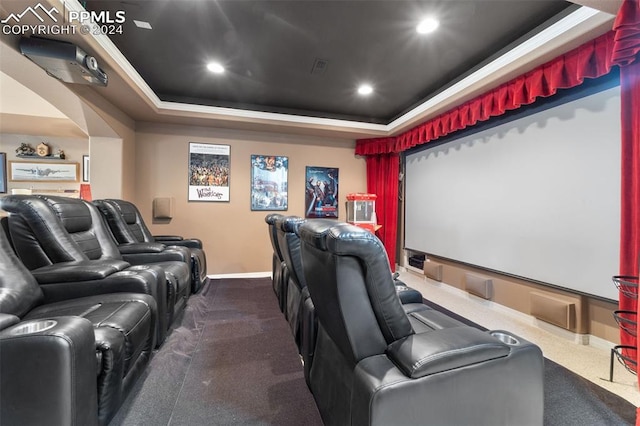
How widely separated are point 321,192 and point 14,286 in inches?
161

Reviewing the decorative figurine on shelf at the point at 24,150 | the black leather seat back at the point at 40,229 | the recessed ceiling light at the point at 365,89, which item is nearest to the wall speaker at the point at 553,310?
the recessed ceiling light at the point at 365,89

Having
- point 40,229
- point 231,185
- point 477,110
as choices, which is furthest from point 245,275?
point 477,110

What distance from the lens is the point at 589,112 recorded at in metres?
2.29

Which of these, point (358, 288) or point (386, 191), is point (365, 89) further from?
point (358, 288)

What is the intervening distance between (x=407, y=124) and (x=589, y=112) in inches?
89.0

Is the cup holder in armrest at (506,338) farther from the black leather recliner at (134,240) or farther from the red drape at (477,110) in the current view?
the black leather recliner at (134,240)

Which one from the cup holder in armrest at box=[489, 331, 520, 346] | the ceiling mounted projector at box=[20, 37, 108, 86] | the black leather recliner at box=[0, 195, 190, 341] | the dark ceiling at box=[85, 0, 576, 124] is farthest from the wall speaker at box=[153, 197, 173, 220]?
the cup holder in armrest at box=[489, 331, 520, 346]

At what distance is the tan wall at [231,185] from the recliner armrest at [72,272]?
8.62ft

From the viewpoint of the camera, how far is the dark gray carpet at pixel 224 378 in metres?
1.47

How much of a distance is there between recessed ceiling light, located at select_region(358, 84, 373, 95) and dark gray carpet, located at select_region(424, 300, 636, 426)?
3478mm

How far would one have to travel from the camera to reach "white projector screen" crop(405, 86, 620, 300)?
2.19 metres

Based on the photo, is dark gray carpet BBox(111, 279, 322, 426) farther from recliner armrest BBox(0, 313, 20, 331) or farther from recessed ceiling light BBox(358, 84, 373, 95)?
recessed ceiling light BBox(358, 84, 373, 95)

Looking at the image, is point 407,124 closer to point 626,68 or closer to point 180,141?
point 626,68

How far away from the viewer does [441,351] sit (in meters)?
0.95
